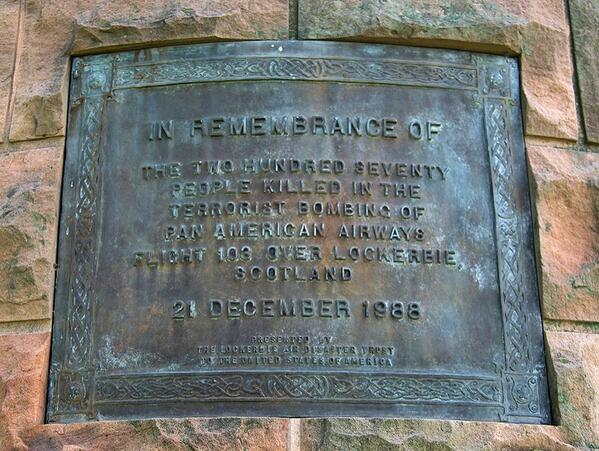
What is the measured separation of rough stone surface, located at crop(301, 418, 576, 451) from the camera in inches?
172

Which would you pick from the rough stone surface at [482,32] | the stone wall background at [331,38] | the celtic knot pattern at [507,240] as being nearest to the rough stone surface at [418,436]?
the stone wall background at [331,38]

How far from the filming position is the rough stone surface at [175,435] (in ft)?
14.3

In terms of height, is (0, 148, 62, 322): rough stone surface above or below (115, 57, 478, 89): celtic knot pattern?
below

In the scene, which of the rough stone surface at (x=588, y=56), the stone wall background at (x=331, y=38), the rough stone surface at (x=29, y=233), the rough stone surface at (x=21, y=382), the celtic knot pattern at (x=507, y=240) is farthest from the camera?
the rough stone surface at (x=588, y=56)

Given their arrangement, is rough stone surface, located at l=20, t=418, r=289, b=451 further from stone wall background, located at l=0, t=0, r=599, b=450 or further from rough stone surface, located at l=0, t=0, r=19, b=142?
rough stone surface, located at l=0, t=0, r=19, b=142

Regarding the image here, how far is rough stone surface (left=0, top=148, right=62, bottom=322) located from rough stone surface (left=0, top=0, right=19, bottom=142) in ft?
1.05

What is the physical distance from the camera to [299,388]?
4520mm

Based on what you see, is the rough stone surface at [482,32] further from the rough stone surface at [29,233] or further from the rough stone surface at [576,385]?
the rough stone surface at [29,233]

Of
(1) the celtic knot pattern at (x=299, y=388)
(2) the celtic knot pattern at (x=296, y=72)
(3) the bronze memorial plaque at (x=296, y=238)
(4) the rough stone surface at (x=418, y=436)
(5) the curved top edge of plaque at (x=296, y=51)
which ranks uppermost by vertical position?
(5) the curved top edge of plaque at (x=296, y=51)

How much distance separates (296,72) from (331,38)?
29 cm

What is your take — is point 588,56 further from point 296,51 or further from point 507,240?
point 296,51

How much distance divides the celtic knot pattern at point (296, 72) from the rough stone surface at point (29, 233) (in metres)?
0.64

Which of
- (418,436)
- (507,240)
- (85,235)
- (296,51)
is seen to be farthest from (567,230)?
(85,235)

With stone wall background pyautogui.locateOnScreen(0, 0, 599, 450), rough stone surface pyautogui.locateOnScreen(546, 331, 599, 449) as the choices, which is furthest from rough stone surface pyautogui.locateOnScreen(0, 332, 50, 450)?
rough stone surface pyautogui.locateOnScreen(546, 331, 599, 449)
